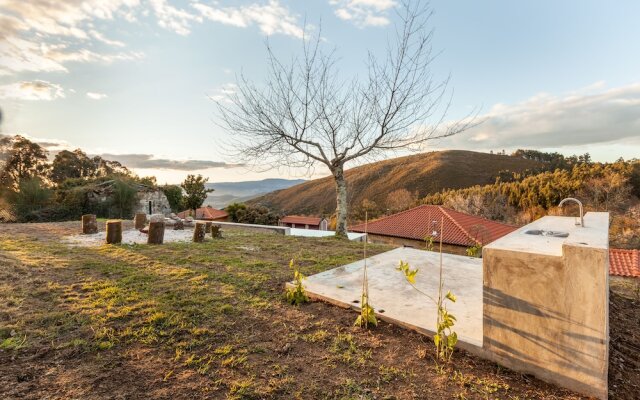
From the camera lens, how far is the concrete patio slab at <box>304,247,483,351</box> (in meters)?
2.51

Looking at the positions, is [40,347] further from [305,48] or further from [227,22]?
[305,48]

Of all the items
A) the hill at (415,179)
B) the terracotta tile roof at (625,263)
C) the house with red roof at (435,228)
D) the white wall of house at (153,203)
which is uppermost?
the hill at (415,179)

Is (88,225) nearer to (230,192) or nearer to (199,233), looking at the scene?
(199,233)

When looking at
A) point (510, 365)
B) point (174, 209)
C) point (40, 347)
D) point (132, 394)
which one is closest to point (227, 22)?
point (40, 347)

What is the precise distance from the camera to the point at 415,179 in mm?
52750

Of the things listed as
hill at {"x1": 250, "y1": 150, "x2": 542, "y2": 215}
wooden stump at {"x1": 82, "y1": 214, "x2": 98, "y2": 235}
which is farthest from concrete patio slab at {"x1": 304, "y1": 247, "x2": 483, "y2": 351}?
hill at {"x1": 250, "y1": 150, "x2": 542, "y2": 215}

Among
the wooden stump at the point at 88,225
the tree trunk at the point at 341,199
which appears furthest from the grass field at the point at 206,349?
the wooden stump at the point at 88,225

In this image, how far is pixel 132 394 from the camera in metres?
1.73

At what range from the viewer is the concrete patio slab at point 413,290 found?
8.23 ft

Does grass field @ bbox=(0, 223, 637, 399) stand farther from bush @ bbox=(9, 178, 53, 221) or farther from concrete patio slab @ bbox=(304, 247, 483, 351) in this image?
bush @ bbox=(9, 178, 53, 221)

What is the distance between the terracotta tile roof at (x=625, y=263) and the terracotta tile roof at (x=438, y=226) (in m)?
Answer: 4.60

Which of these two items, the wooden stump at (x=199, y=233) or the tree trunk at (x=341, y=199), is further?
the tree trunk at (x=341, y=199)

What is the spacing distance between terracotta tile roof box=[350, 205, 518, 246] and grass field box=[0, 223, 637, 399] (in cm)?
1352

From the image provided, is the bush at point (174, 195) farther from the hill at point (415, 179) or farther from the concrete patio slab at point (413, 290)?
the hill at point (415, 179)
